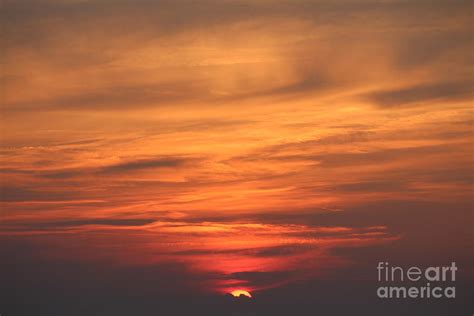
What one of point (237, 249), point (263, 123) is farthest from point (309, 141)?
point (237, 249)

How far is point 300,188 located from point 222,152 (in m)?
0.80

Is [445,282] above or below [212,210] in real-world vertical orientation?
below

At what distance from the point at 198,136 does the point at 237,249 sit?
111 centimetres

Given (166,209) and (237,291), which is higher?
(166,209)

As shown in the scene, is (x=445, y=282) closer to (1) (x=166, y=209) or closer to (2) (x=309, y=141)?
(2) (x=309, y=141)

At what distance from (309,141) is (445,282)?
1779 millimetres

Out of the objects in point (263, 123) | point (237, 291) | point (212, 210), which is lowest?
point (237, 291)

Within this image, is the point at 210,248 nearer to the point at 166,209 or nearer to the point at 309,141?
the point at 166,209

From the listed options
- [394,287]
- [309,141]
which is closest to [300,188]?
[309,141]

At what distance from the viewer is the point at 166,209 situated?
11766 mm

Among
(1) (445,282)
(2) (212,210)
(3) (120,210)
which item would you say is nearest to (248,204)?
(2) (212,210)

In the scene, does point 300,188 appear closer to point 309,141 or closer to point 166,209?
point 309,141

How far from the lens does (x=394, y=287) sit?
37.9 feet

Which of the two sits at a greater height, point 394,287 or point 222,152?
point 222,152
